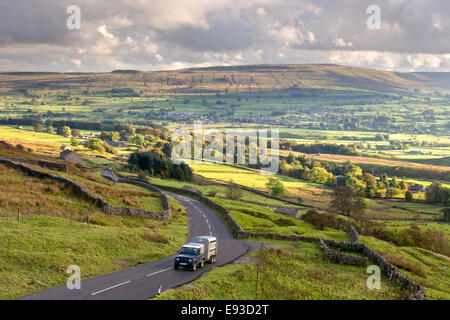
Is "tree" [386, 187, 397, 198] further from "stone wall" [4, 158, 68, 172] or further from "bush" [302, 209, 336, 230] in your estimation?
"stone wall" [4, 158, 68, 172]

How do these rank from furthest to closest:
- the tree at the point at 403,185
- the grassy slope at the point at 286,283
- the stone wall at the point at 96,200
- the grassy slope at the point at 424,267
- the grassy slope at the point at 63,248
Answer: the tree at the point at 403,185 → the stone wall at the point at 96,200 → the grassy slope at the point at 424,267 → the grassy slope at the point at 286,283 → the grassy slope at the point at 63,248

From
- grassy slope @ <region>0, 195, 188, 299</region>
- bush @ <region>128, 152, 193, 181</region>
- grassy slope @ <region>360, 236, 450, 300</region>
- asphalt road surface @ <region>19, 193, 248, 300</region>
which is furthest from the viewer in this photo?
bush @ <region>128, 152, 193, 181</region>

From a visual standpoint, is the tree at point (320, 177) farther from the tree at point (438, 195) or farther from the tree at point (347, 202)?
the tree at point (347, 202)

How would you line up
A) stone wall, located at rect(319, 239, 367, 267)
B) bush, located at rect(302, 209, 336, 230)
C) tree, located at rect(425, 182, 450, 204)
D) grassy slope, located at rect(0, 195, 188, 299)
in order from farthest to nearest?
tree, located at rect(425, 182, 450, 204)
bush, located at rect(302, 209, 336, 230)
stone wall, located at rect(319, 239, 367, 267)
grassy slope, located at rect(0, 195, 188, 299)

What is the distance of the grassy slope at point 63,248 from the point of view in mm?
23531

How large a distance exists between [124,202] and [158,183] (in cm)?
4272

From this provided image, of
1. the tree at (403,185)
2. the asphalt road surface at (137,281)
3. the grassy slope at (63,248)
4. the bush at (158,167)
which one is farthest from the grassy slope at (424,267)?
the tree at (403,185)

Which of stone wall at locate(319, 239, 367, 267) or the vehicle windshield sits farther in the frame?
stone wall at locate(319, 239, 367, 267)

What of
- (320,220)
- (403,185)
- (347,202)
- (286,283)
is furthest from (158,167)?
(403,185)

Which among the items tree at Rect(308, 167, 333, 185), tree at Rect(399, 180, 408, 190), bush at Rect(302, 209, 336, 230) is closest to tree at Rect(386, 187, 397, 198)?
tree at Rect(399, 180, 408, 190)

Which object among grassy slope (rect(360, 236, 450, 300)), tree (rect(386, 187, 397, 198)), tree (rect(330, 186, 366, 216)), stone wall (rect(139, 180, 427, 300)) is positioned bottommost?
tree (rect(386, 187, 397, 198))

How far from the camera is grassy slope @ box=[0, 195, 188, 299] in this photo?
23.5 m

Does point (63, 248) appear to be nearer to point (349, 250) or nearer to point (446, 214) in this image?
point (349, 250)
